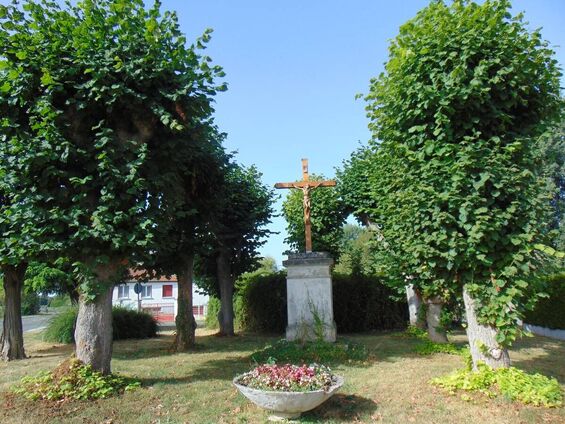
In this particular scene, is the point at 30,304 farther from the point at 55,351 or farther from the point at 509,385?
the point at 509,385

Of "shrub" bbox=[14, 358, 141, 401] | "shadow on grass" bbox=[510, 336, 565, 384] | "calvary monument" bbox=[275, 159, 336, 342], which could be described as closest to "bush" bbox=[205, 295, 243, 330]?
"calvary monument" bbox=[275, 159, 336, 342]

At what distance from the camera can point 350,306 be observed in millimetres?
17328

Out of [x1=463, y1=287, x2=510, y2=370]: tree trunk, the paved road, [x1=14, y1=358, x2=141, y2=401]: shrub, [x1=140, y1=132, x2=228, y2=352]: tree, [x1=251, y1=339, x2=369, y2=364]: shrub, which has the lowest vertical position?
the paved road

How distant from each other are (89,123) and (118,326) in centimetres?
1095

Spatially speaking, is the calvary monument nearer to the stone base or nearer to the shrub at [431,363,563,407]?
the stone base

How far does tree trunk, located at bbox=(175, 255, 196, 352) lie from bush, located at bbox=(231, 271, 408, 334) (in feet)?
20.2

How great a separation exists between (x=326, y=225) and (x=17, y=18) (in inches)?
472

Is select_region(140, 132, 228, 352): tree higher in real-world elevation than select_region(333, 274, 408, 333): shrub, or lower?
higher

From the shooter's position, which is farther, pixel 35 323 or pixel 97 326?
pixel 35 323

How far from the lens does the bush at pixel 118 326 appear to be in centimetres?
1548

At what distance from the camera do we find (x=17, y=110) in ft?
22.8

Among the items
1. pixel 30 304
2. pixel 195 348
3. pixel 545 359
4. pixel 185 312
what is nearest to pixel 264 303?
pixel 195 348

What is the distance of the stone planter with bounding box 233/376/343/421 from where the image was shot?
17.0 ft

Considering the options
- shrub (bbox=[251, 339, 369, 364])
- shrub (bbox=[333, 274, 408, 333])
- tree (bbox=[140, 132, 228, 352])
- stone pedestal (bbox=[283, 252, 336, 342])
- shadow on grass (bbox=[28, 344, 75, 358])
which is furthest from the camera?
shrub (bbox=[333, 274, 408, 333])
